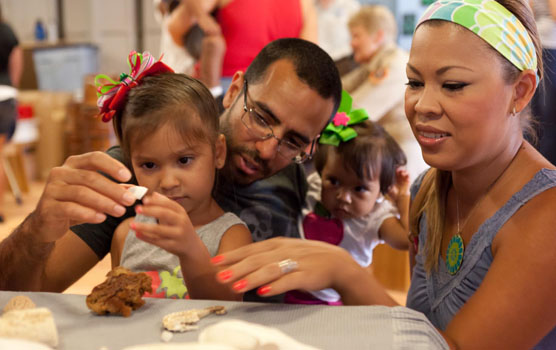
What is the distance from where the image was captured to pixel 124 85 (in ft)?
4.91

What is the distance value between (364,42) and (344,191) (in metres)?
1.72

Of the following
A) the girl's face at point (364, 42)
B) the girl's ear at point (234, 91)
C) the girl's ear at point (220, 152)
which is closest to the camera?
the girl's ear at point (220, 152)

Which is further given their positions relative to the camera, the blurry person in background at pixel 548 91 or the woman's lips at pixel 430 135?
the blurry person in background at pixel 548 91

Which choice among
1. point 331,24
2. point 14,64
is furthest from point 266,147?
point 14,64

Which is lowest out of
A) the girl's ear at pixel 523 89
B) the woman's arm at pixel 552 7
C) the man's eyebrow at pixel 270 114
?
the man's eyebrow at pixel 270 114

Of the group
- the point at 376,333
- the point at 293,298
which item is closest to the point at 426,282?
the point at 293,298

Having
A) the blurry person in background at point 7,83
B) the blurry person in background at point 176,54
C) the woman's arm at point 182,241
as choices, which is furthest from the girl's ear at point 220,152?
the blurry person in background at point 7,83

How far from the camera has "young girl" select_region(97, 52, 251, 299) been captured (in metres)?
1.39

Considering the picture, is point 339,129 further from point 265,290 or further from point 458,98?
point 265,290

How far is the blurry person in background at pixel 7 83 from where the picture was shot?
4605mm

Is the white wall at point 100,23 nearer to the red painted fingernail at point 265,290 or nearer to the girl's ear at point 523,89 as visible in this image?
the girl's ear at point 523,89

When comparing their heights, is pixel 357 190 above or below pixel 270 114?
below

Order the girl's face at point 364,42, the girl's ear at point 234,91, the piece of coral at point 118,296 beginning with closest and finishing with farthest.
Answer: the piece of coral at point 118,296
the girl's ear at point 234,91
the girl's face at point 364,42

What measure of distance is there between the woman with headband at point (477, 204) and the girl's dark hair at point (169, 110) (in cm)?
47
